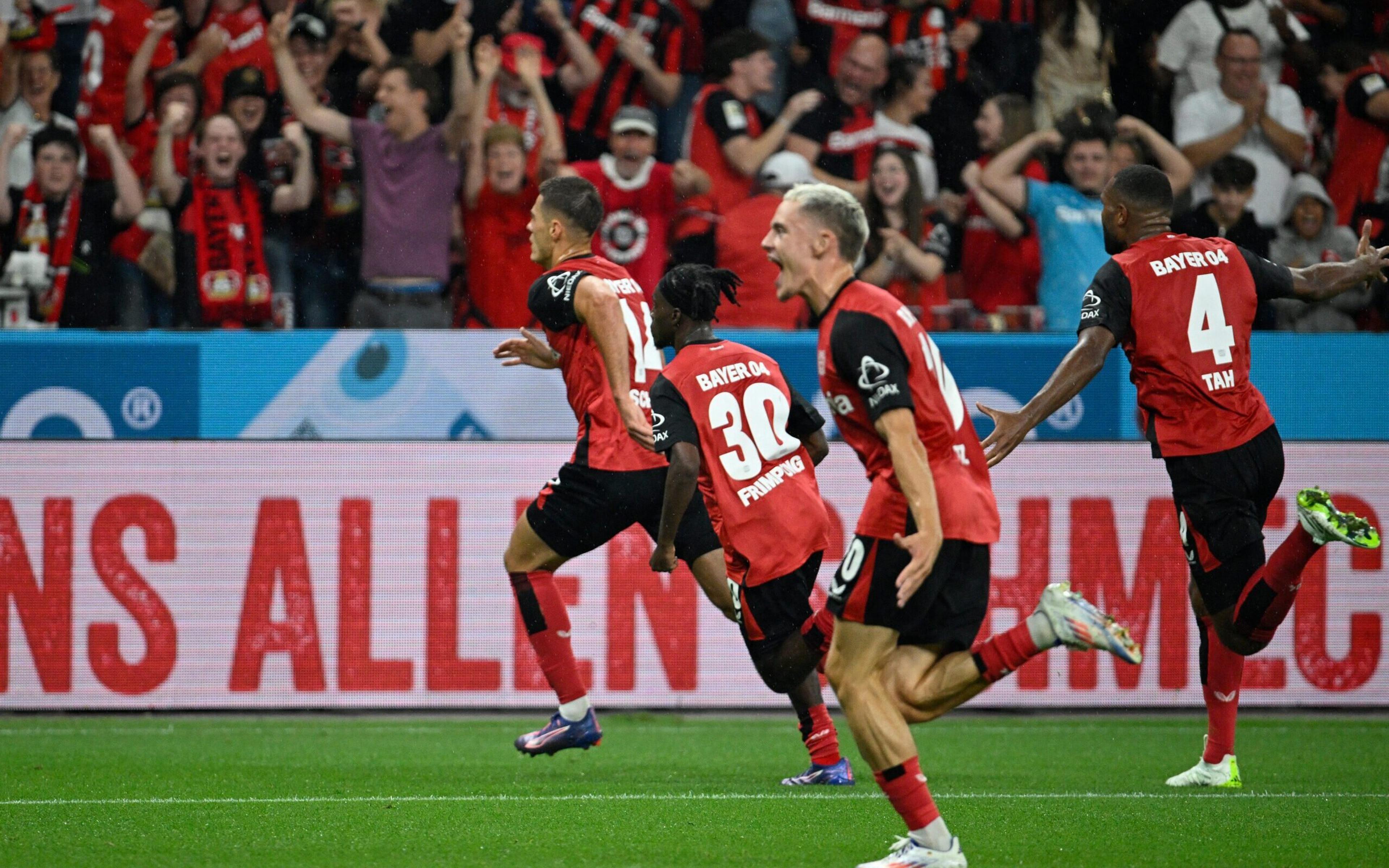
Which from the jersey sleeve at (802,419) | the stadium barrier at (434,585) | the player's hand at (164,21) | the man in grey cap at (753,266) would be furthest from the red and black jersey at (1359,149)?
the player's hand at (164,21)

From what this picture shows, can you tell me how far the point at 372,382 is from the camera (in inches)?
426

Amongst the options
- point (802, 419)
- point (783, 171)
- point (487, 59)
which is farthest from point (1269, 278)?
point (487, 59)

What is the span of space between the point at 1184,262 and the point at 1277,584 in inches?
51.1

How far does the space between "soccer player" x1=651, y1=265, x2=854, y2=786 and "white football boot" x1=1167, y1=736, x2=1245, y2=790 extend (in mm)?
1562

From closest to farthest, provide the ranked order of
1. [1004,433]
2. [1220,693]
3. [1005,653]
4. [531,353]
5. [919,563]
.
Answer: [919,563] → [1005,653] → [1004,433] → [1220,693] → [531,353]

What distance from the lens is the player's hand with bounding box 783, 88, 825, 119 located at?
12031mm

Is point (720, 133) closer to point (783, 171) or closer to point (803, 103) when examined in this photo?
point (783, 171)

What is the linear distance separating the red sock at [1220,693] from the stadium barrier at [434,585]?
319 cm

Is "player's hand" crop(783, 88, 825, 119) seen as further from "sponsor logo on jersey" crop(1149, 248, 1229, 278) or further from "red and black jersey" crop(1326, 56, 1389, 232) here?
"sponsor logo on jersey" crop(1149, 248, 1229, 278)

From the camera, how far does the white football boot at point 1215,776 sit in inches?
254

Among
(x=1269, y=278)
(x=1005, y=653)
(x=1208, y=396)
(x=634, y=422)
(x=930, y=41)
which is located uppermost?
(x=930, y=41)

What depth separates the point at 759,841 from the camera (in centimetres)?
506

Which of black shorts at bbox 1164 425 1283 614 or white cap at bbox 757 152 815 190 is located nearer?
black shorts at bbox 1164 425 1283 614

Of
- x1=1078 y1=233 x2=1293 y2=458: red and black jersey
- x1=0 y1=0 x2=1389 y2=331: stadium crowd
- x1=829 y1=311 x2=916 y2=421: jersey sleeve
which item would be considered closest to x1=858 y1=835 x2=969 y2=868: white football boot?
x1=829 y1=311 x2=916 y2=421: jersey sleeve
